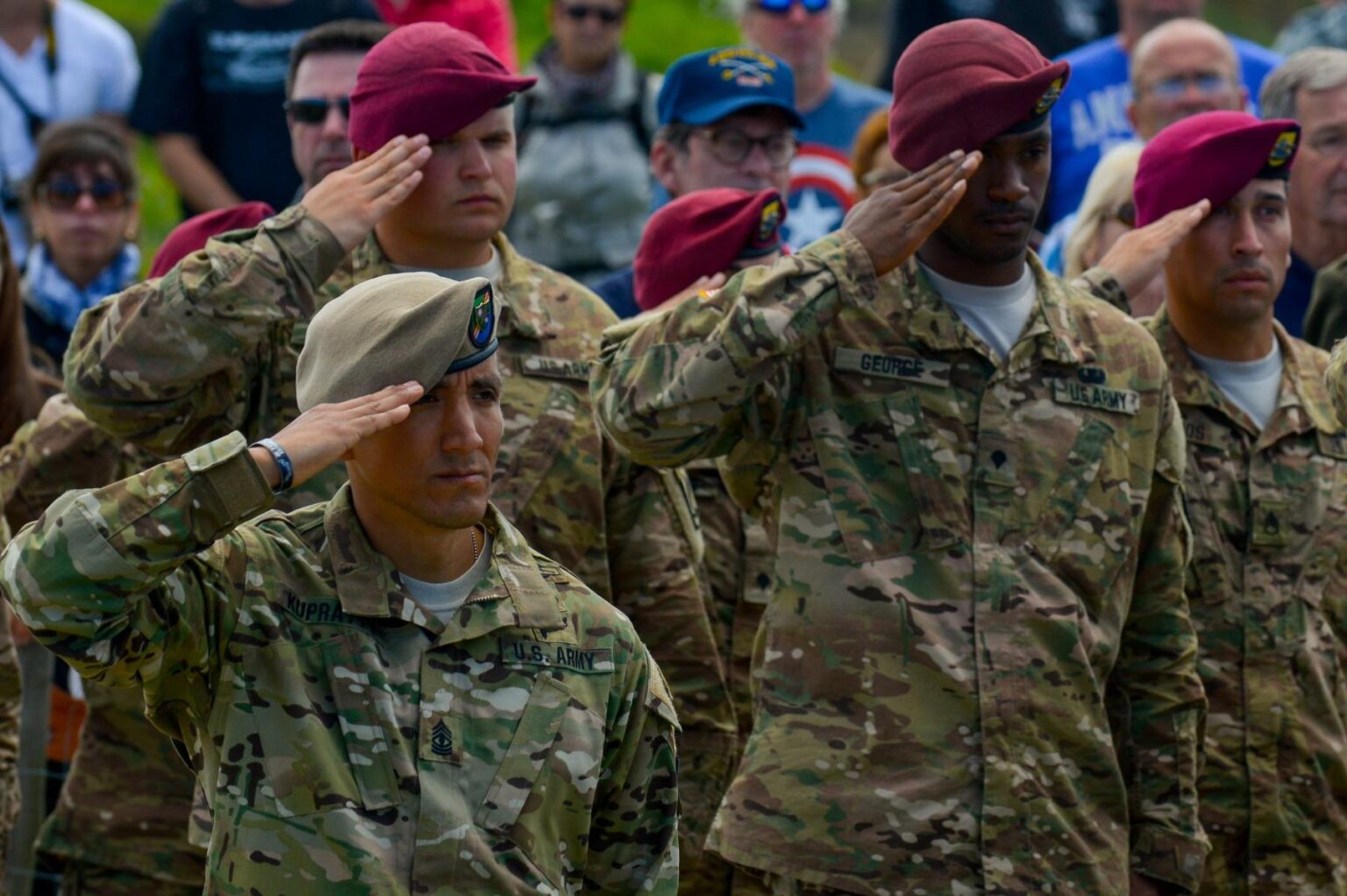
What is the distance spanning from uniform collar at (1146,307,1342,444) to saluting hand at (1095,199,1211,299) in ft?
0.72

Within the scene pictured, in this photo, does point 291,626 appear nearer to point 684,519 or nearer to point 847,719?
point 847,719

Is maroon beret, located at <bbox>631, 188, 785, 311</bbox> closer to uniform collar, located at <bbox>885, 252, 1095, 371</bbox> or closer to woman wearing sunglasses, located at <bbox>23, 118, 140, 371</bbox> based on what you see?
uniform collar, located at <bbox>885, 252, 1095, 371</bbox>

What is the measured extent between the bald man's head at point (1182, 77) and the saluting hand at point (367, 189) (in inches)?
147

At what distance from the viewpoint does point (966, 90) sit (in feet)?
16.6

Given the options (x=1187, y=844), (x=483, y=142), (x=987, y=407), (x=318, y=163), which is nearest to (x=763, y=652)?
(x=987, y=407)

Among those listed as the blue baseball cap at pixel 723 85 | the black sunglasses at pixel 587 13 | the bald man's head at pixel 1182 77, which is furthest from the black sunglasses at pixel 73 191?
the bald man's head at pixel 1182 77

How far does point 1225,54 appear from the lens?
27.3 ft

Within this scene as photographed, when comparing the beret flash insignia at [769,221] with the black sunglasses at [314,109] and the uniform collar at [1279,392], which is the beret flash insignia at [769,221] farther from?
the black sunglasses at [314,109]

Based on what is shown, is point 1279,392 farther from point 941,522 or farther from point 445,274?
point 445,274

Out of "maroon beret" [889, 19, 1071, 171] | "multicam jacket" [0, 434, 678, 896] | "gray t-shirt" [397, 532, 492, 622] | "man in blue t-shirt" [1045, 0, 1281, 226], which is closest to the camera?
"multicam jacket" [0, 434, 678, 896]

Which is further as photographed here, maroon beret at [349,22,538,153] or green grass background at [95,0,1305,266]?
green grass background at [95,0,1305,266]

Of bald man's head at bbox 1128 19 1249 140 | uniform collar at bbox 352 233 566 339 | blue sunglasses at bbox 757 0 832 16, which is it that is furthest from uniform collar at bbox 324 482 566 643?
blue sunglasses at bbox 757 0 832 16

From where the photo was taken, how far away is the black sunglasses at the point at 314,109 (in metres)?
6.50

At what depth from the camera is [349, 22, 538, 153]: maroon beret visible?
213 inches
